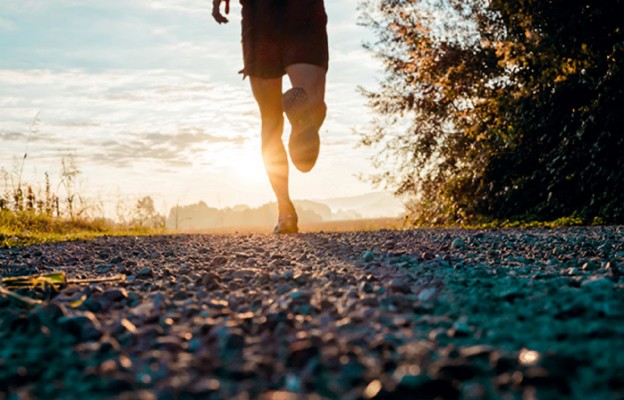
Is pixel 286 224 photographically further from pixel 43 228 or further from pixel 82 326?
pixel 82 326

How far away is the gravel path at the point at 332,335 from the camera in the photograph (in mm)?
1166

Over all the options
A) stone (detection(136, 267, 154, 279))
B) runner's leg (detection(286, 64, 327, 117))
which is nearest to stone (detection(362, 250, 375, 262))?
stone (detection(136, 267, 154, 279))

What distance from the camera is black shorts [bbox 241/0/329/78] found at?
5.46 m

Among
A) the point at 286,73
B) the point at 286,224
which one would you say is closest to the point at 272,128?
the point at 286,73

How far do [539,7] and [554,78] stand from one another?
922 mm

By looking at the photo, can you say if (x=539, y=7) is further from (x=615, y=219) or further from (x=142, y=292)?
(x=142, y=292)

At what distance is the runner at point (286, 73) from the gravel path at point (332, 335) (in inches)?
93.7

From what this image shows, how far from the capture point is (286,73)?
5816 mm

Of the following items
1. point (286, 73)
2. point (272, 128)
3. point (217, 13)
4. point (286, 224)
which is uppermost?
point (217, 13)

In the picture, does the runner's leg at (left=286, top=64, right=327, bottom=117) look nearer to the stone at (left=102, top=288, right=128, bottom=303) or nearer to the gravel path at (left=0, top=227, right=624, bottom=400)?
the gravel path at (left=0, top=227, right=624, bottom=400)

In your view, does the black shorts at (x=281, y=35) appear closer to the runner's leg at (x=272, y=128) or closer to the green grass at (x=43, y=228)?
the runner's leg at (x=272, y=128)

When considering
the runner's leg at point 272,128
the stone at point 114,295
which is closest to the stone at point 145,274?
the stone at point 114,295

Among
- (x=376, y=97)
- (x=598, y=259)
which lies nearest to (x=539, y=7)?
(x=598, y=259)

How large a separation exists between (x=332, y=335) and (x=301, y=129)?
11.9 ft
